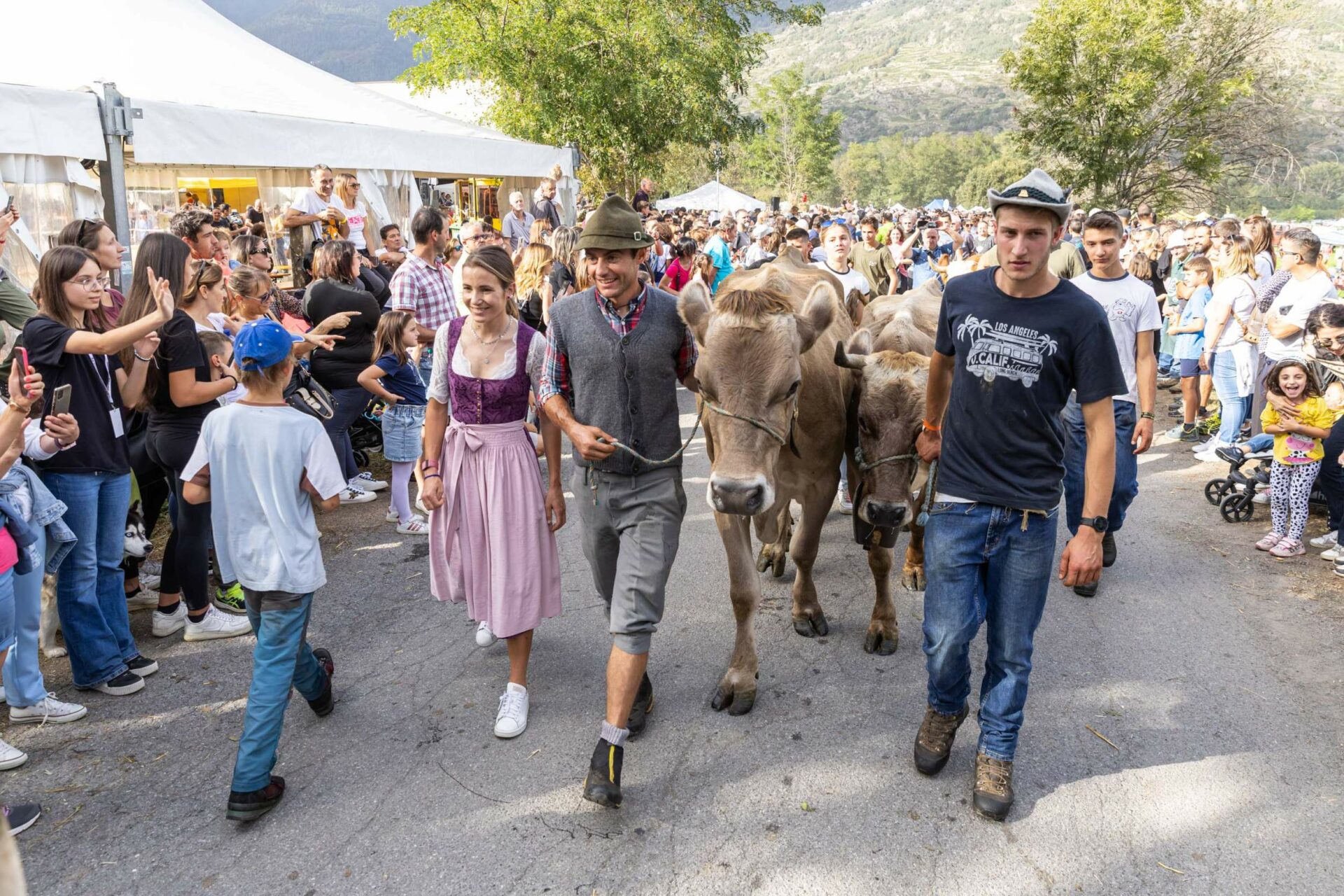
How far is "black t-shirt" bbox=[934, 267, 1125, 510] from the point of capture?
313 centimetres

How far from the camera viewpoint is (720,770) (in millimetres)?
3725

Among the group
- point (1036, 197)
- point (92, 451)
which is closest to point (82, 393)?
point (92, 451)

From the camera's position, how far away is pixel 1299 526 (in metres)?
6.28

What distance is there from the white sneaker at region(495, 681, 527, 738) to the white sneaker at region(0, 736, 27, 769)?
199 centimetres

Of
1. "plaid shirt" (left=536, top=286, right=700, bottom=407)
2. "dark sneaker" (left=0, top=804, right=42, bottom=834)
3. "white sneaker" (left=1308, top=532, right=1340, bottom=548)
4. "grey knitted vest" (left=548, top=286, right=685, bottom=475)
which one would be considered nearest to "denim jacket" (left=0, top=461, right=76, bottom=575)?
"dark sneaker" (left=0, top=804, right=42, bottom=834)

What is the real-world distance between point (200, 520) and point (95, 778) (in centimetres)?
147

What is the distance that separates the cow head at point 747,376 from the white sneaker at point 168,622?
3373 millimetres

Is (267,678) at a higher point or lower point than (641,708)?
higher

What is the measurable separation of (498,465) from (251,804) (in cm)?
164

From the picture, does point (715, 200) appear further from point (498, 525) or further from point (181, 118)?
point (498, 525)

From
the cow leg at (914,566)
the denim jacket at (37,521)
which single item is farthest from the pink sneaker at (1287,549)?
the denim jacket at (37,521)

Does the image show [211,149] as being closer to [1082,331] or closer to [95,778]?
[95,778]

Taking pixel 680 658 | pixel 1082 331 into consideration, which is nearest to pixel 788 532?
pixel 680 658

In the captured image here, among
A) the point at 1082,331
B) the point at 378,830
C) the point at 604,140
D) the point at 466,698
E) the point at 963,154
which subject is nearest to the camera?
the point at 1082,331
